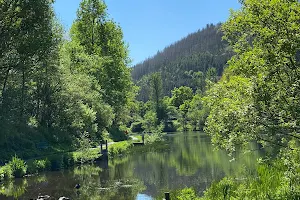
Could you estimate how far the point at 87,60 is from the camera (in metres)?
42.2

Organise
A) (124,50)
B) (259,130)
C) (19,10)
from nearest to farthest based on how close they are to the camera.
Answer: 1. (259,130)
2. (19,10)
3. (124,50)

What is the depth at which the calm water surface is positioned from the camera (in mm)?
17203

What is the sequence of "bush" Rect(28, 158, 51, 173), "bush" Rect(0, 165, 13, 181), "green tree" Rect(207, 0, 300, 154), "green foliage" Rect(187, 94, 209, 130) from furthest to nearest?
"green foliage" Rect(187, 94, 209, 130)
"bush" Rect(28, 158, 51, 173)
"bush" Rect(0, 165, 13, 181)
"green tree" Rect(207, 0, 300, 154)

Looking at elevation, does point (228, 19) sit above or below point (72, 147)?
above

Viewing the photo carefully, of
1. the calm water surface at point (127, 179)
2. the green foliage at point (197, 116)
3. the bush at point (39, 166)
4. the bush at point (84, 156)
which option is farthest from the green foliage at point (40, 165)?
the green foliage at point (197, 116)

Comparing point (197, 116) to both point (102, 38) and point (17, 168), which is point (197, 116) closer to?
point (102, 38)

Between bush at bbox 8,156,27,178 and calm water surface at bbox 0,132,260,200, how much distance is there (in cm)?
79

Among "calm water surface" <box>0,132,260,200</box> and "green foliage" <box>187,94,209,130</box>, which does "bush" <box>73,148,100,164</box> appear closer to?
"calm water surface" <box>0,132,260,200</box>

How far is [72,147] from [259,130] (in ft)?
80.9

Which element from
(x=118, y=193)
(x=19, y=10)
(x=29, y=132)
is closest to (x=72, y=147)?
(x=29, y=132)

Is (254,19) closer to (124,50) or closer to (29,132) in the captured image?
(29,132)

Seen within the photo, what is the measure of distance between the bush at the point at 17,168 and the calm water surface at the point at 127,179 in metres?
0.79

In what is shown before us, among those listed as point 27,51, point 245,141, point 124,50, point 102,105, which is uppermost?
point 124,50

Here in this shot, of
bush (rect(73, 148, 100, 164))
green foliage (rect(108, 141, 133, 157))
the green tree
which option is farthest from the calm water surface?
the green tree
